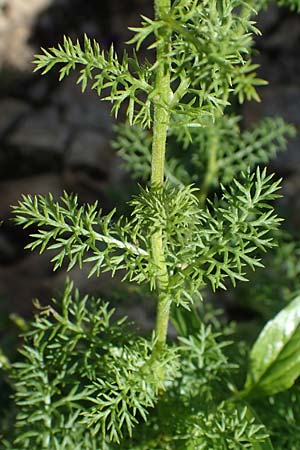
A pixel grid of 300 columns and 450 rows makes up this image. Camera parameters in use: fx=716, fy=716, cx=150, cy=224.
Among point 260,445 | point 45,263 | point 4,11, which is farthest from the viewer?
point 4,11

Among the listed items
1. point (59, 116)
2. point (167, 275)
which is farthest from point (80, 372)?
point (59, 116)

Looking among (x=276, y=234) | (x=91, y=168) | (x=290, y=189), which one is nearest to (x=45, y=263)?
(x=91, y=168)

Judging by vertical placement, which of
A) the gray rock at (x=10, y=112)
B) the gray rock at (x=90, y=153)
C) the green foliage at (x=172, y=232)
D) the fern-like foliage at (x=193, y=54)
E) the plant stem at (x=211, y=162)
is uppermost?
the gray rock at (x=10, y=112)

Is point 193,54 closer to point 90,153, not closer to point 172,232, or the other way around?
point 172,232

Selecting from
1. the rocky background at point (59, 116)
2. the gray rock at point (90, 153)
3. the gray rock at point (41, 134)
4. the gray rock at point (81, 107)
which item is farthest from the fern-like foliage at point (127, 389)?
the gray rock at point (81, 107)

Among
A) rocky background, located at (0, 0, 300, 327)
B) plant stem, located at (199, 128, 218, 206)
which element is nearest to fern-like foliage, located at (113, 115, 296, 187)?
plant stem, located at (199, 128, 218, 206)

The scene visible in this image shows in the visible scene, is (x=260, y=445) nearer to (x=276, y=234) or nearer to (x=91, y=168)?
(x=276, y=234)

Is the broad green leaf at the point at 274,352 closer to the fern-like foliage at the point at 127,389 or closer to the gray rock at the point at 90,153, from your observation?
the fern-like foliage at the point at 127,389
